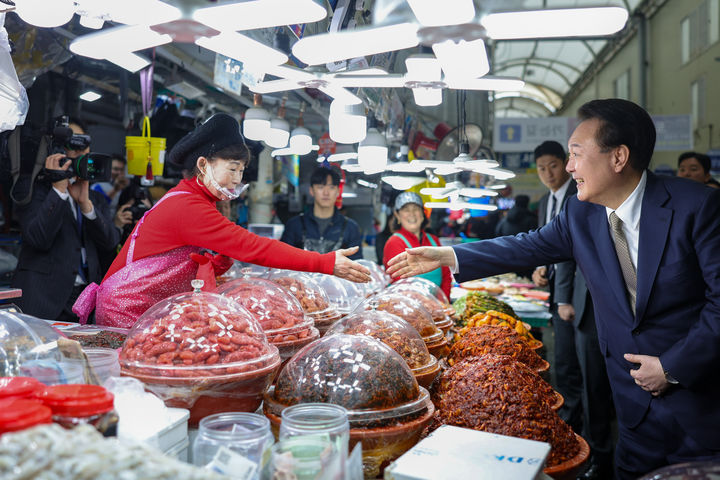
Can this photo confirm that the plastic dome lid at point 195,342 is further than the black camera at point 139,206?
No

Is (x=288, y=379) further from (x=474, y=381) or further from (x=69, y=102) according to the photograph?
(x=69, y=102)

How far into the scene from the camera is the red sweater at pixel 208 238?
2195 millimetres

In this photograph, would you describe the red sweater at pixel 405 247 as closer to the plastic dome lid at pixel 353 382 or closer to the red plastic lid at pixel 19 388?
the plastic dome lid at pixel 353 382

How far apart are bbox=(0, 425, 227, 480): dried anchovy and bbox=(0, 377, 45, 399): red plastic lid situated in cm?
22

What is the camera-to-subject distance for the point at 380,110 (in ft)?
12.6

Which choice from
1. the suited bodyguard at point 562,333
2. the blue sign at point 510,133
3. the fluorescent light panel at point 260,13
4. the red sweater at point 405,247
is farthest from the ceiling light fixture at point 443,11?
the blue sign at point 510,133

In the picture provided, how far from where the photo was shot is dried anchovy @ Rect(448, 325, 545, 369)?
229cm

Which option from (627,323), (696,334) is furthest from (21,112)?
(696,334)

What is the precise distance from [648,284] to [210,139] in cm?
180

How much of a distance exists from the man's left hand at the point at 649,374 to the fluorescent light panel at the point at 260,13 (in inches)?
62.4

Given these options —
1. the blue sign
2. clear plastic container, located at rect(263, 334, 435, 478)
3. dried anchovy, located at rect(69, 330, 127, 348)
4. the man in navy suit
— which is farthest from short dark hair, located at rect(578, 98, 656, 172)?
the blue sign

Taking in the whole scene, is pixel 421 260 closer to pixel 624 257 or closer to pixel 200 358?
pixel 624 257

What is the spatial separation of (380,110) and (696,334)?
2559 mm

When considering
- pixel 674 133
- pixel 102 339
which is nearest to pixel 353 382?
pixel 102 339
